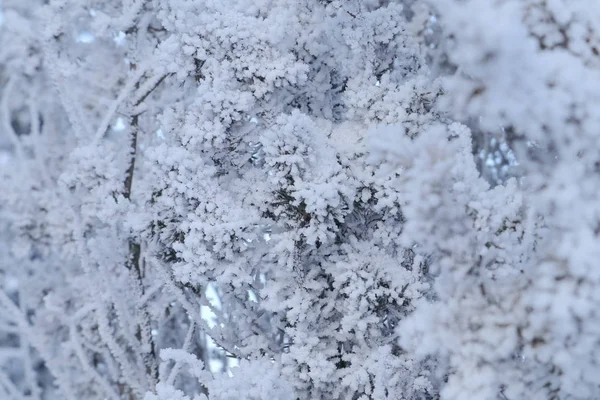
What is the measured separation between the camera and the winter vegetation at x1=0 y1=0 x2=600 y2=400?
1646 mm

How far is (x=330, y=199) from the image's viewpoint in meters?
2.65

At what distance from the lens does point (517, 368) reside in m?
1.80

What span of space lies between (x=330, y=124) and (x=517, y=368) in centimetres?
167

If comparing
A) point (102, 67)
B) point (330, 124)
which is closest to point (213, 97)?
point (330, 124)

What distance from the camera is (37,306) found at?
5.98 metres

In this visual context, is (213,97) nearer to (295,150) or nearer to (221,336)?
(295,150)

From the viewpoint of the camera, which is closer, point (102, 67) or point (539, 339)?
point (539, 339)

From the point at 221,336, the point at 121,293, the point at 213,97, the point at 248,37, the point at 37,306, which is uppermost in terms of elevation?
the point at 248,37

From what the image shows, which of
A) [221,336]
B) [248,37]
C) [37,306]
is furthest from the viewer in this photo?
[37,306]

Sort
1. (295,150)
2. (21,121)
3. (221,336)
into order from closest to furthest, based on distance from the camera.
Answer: (295,150) < (221,336) < (21,121)

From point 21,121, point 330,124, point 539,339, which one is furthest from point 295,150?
point 21,121

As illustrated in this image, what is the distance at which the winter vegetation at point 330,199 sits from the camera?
64.8 inches

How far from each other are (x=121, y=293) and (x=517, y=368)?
3.00 meters

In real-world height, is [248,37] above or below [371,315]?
above
